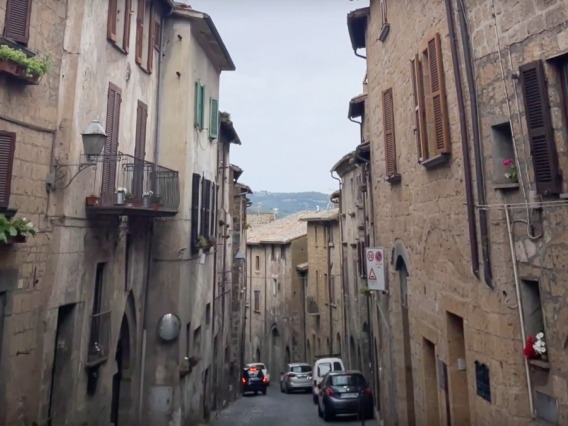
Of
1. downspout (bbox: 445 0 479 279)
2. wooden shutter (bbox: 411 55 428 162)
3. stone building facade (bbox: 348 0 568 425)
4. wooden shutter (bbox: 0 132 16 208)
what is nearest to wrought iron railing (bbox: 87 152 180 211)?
wooden shutter (bbox: 0 132 16 208)

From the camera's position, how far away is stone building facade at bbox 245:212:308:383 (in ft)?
137

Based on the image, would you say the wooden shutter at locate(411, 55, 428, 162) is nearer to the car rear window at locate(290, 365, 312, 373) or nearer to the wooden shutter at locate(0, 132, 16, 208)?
the wooden shutter at locate(0, 132, 16, 208)

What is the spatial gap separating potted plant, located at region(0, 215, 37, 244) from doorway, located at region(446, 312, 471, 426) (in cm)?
671

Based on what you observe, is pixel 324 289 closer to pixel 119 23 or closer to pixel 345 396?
pixel 345 396

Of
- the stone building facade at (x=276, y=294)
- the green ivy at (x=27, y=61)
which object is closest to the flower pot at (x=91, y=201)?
the green ivy at (x=27, y=61)

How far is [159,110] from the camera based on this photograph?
1376 centimetres

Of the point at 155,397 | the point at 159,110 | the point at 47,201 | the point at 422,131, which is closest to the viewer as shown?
the point at 47,201

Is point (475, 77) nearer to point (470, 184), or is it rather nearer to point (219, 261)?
point (470, 184)

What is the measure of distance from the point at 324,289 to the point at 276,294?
1148 cm

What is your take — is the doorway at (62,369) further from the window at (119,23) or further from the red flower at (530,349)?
the red flower at (530,349)

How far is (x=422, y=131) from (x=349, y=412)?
12186 millimetres

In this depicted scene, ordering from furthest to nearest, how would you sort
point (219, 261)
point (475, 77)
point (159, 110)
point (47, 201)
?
1. point (219, 261)
2. point (159, 110)
3. point (47, 201)
4. point (475, 77)

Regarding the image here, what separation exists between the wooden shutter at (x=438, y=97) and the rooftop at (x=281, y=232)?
31586mm

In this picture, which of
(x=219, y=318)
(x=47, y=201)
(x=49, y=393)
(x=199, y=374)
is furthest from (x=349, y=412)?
(x=47, y=201)
